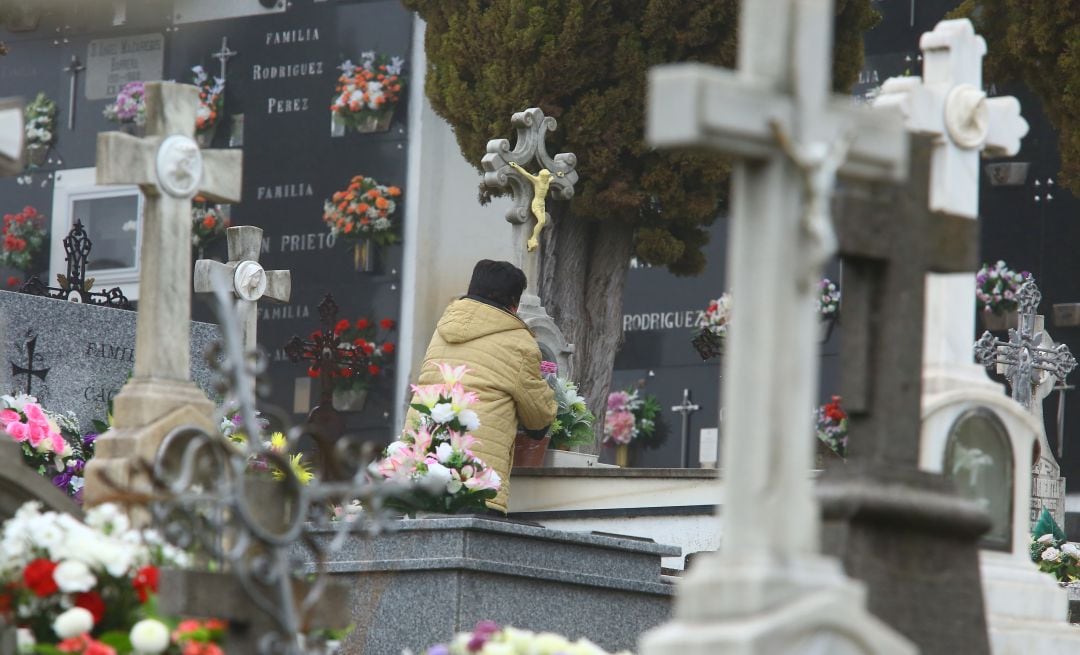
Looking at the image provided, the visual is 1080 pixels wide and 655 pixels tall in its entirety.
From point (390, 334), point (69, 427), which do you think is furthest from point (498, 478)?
point (390, 334)

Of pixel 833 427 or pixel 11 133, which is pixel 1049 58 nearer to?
pixel 833 427

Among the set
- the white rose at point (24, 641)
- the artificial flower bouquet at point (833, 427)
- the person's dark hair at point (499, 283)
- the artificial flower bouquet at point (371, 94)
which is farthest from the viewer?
the artificial flower bouquet at point (371, 94)

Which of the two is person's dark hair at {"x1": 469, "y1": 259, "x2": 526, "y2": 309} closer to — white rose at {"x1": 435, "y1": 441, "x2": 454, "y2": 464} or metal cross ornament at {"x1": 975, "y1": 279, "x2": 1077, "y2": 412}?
white rose at {"x1": 435, "y1": 441, "x2": 454, "y2": 464}

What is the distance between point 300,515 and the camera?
398 centimetres

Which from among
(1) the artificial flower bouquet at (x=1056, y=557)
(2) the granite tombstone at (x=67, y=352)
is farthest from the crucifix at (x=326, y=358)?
(1) the artificial flower bouquet at (x=1056, y=557)

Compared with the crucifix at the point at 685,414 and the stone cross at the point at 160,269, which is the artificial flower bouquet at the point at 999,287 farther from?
the stone cross at the point at 160,269

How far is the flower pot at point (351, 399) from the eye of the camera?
16.5 metres

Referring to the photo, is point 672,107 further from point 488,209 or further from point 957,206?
point 488,209

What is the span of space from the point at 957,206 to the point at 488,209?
11.5 meters

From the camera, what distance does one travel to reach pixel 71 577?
14.7 ft

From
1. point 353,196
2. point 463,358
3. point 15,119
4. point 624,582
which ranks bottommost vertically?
point 624,582

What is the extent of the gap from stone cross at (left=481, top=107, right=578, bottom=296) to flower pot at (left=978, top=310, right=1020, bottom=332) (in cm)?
402

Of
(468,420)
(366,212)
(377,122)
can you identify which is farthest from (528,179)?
(377,122)

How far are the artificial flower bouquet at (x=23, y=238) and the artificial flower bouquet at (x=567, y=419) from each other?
9.51 meters
